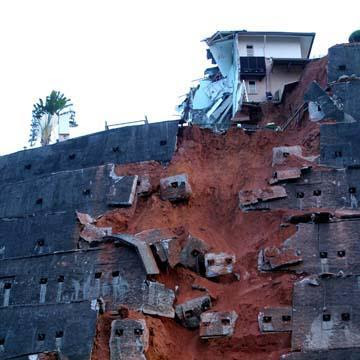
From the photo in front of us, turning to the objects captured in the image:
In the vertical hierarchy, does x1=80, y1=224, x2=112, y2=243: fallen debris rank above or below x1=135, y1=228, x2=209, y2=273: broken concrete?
above

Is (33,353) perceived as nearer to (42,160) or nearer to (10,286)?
(10,286)

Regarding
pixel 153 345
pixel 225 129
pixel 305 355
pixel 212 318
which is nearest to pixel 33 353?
pixel 153 345

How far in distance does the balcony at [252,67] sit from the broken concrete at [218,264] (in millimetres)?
16011

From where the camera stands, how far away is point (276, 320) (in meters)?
35.1

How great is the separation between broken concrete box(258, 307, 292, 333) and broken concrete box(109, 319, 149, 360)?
4.86 m

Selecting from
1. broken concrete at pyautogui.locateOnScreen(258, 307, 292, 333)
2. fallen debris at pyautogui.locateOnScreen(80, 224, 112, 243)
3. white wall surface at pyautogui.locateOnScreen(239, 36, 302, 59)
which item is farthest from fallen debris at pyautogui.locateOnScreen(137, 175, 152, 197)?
white wall surface at pyautogui.locateOnScreen(239, 36, 302, 59)

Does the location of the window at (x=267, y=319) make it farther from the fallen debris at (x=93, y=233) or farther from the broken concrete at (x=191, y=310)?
the fallen debris at (x=93, y=233)

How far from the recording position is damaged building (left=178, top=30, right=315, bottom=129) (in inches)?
2009

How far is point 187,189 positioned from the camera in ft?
138

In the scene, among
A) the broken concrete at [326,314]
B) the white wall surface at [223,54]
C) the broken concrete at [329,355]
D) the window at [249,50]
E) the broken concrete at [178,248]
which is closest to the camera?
the broken concrete at [329,355]

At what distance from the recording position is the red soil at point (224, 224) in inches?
1394

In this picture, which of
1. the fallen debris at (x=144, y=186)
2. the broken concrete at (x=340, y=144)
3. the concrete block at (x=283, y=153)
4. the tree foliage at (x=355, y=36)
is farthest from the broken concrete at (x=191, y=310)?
the tree foliage at (x=355, y=36)

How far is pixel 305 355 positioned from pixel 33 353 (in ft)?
37.2

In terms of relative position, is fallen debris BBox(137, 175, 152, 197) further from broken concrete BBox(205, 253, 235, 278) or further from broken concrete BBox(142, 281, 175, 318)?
broken concrete BBox(142, 281, 175, 318)
